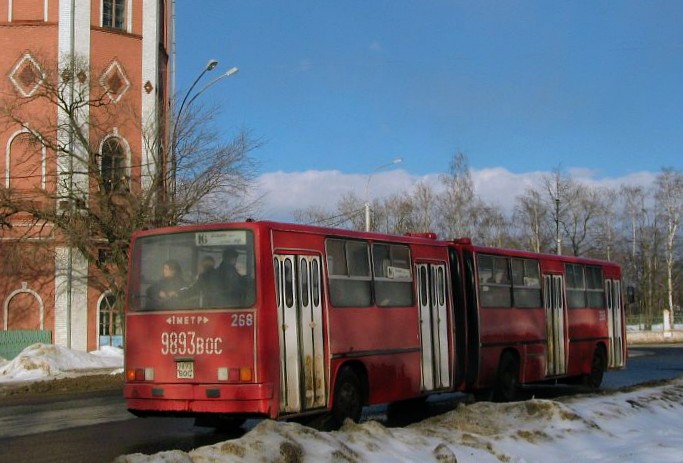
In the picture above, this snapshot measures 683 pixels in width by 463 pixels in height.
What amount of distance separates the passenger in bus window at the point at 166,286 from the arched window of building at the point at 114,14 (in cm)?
2708

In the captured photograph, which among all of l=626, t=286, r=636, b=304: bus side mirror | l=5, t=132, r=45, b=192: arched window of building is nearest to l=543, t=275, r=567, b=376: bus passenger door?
l=626, t=286, r=636, b=304: bus side mirror

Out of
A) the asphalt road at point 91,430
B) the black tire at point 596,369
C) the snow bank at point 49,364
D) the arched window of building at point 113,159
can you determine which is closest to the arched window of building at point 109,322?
the arched window of building at point 113,159

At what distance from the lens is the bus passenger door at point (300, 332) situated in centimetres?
1084

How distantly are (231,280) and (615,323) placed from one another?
13.1m

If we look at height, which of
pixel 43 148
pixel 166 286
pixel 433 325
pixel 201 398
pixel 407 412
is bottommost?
pixel 407 412

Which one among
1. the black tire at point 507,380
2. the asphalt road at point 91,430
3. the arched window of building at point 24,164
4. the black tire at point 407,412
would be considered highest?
the arched window of building at point 24,164

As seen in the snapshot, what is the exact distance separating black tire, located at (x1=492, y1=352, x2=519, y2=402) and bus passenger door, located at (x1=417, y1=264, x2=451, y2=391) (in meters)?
2.05

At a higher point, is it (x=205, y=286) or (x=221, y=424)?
(x=205, y=286)

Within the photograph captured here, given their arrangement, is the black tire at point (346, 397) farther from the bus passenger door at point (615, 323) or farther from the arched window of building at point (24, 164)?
the arched window of building at point (24, 164)

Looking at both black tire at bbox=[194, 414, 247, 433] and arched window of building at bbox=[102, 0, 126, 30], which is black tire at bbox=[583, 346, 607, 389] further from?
arched window of building at bbox=[102, 0, 126, 30]

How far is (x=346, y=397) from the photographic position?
12023mm

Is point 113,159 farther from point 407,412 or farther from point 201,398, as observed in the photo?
point 201,398

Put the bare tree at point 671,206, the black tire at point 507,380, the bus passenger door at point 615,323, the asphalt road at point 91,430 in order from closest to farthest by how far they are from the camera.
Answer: the asphalt road at point 91,430, the black tire at point 507,380, the bus passenger door at point 615,323, the bare tree at point 671,206

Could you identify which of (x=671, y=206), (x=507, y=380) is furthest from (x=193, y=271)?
(x=671, y=206)
